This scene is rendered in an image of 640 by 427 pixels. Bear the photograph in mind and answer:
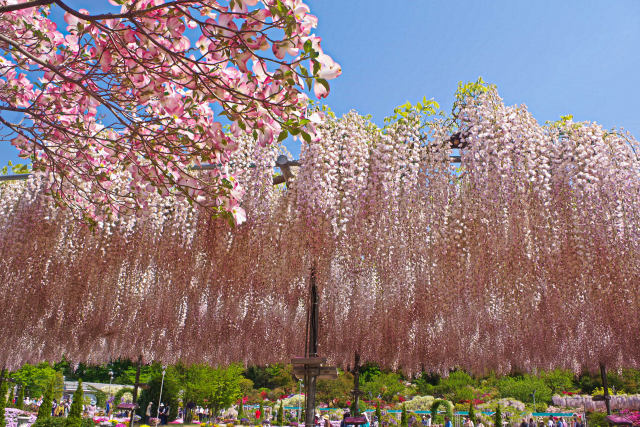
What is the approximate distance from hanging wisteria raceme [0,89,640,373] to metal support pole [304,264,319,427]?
400 mm

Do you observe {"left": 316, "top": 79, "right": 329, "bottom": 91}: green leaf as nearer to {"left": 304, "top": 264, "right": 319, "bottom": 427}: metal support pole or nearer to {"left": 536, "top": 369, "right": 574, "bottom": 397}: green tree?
{"left": 304, "top": 264, "right": 319, "bottom": 427}: metal support pole

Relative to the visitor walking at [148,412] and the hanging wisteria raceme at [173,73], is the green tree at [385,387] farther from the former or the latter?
the hanging wisteria raceme at [173,73]

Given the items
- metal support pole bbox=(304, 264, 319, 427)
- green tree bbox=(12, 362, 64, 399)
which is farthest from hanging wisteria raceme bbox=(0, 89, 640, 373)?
green tree bbox=(12, 362, 64, 399)

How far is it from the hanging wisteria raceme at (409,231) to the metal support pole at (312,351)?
15.7 inches

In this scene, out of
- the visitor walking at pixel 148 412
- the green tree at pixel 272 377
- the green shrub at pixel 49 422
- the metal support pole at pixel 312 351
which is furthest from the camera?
the green tree at pixel 272 377

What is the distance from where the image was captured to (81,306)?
7918mm

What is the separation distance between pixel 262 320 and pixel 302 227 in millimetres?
6309

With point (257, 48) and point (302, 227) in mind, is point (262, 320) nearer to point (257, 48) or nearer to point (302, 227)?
point (302, 227)

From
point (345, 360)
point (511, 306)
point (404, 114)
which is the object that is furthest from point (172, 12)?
point (345, 360)

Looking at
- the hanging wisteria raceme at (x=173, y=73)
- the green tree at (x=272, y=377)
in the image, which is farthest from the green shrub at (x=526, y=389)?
the hanging wisteria raceme at (x=173, y=73)

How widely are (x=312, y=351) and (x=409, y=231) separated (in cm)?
235

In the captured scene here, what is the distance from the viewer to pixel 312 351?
243 inches

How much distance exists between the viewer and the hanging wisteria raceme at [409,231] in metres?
5.06

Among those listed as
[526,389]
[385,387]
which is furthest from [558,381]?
[385,387]
